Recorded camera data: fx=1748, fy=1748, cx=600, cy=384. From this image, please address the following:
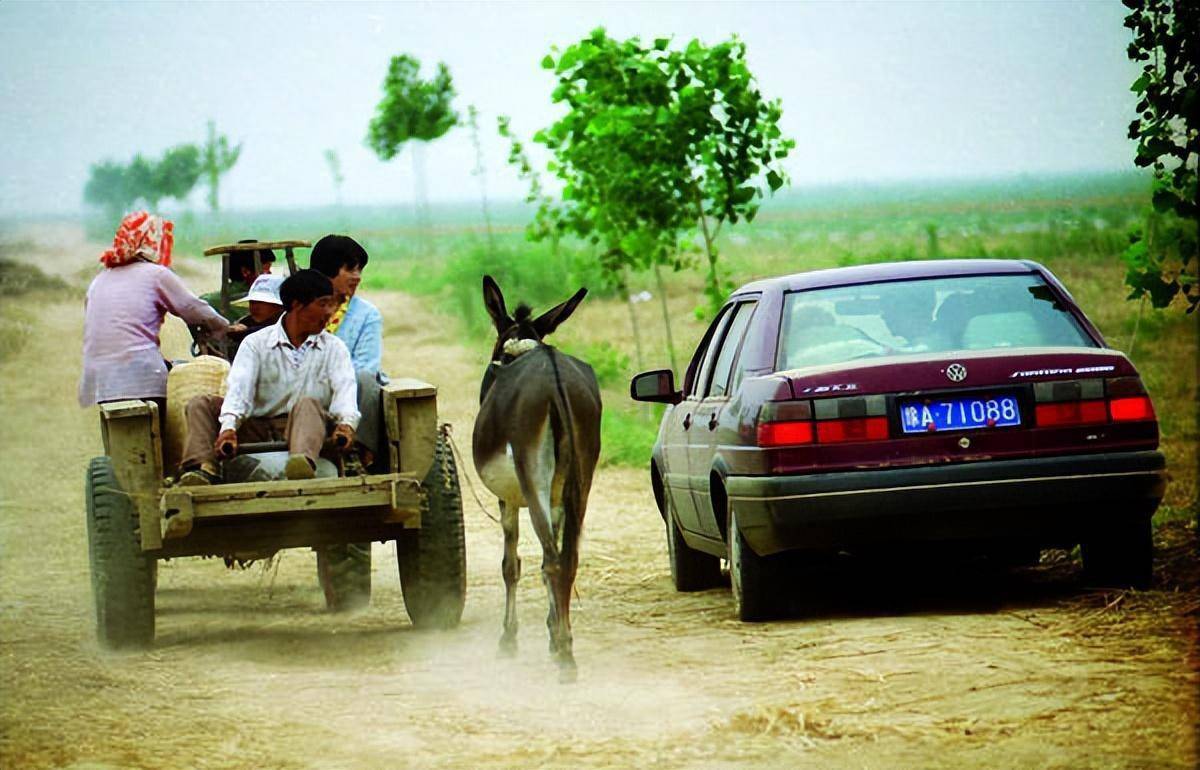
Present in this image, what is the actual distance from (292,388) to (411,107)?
2928 centimetres

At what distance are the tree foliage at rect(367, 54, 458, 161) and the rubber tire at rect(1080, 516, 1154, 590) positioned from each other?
30.0 metres

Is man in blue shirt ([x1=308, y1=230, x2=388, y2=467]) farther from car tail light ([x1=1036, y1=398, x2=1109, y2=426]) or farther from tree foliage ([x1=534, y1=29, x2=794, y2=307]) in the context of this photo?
tree foliage ([x1=534, y1=29, x2=794, y2=307])

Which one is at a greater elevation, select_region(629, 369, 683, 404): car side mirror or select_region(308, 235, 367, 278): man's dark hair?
select_region(308, 235, 367, 278): man's dark hair

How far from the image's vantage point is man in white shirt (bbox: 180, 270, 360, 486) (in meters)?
7.96

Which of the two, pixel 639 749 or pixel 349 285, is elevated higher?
pixel 349 285

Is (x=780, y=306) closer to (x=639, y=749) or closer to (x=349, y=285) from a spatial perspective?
(x=349, y=285)

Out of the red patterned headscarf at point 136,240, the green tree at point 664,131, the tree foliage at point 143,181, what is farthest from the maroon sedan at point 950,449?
the tree foliage at point 143,181

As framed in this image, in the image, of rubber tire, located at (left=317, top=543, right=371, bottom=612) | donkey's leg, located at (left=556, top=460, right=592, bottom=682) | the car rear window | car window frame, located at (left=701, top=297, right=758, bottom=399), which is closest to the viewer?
donkey's leg, located at (left=556, top=460, right=592, bottom=682)

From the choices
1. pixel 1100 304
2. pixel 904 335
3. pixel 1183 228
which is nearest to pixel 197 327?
pixel 904 335

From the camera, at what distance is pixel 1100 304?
25359 mm

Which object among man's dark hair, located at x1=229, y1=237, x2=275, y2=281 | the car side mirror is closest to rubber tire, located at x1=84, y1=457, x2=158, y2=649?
man's dark hair, located at x1=229, y1=237, x2=275, y2=281

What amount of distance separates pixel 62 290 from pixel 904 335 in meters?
24.3

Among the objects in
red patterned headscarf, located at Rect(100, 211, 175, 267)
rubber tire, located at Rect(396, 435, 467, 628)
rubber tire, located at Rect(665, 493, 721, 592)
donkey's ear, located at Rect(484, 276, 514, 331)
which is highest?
red patterned headscarf, located at Rect(100, 211, 175, 267)

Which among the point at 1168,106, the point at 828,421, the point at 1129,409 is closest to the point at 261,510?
the point at 828,421
